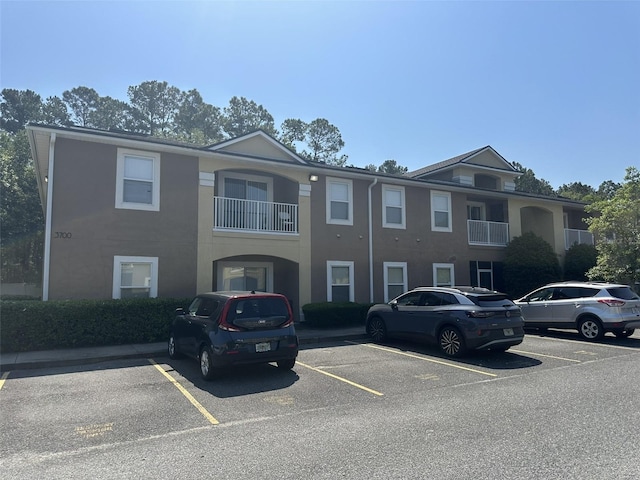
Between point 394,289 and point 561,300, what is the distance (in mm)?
6251

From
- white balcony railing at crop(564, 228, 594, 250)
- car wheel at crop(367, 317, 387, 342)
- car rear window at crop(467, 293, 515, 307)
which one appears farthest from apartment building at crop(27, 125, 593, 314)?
car rear window at crop(467, 293, 515, 307)

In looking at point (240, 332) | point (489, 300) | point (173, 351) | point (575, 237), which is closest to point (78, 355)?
point (173, 351)

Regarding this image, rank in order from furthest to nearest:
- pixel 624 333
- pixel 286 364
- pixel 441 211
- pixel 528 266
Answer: pixel 528 266 < pixel 441 211 < pixel 624 333 < pixel 286 364

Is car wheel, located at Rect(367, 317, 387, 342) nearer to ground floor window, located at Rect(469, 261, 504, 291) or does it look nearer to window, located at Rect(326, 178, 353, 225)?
window, located at Rect(326, 178, 353, 225)

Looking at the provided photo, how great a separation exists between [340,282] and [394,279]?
253cm

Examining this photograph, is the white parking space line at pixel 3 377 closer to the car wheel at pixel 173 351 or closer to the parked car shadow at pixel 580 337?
the car wheel at pixel 173 351

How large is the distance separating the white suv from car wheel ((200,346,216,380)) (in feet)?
33.8

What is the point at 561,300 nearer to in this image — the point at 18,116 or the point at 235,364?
the point at 235,364

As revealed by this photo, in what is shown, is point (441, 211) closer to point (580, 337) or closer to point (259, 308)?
point (580, 337)

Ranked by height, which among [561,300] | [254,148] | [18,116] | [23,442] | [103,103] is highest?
[103,103]

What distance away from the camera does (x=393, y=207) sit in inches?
699

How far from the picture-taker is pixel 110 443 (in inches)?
195

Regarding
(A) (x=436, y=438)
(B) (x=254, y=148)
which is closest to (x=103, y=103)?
(B) (x=254, y=148)

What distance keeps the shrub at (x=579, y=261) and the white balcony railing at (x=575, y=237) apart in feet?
3.76
